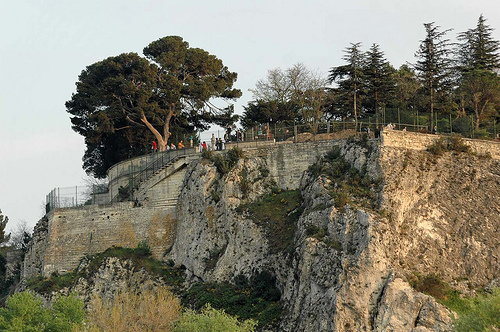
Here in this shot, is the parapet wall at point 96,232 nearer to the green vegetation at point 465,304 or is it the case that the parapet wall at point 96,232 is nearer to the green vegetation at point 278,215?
the green vegetation at point 278,215

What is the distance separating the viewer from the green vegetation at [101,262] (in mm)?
59438

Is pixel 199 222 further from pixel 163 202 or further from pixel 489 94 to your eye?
pixel 489 94

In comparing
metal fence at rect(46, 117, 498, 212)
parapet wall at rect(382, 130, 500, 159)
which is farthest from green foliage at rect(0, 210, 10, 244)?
parapet wall at rect(382, 130, 500, 159)

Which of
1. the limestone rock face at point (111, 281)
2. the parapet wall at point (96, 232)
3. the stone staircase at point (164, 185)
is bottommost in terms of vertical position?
the limestone rock face at point (111, 281)

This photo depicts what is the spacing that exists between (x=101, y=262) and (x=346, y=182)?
17.3m

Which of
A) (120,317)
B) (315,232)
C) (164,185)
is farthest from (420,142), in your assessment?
(120,317)

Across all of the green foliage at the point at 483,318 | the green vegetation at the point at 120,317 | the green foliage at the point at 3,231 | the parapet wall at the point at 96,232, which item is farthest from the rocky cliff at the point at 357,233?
the green foliage at the point at 3,231

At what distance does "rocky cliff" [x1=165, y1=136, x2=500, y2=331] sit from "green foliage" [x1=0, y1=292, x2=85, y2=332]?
8023mm

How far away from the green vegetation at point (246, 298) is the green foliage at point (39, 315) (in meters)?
6.57

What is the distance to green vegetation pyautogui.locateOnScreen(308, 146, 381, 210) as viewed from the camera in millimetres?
53031

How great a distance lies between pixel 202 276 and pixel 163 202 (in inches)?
299

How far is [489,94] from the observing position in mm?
71750

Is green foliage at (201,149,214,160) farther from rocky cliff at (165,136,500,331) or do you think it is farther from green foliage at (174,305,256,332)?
green foliage at (174,305,256,332)

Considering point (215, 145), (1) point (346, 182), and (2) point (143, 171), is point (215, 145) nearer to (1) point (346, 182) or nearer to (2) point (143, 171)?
(2) point (143, 171)
